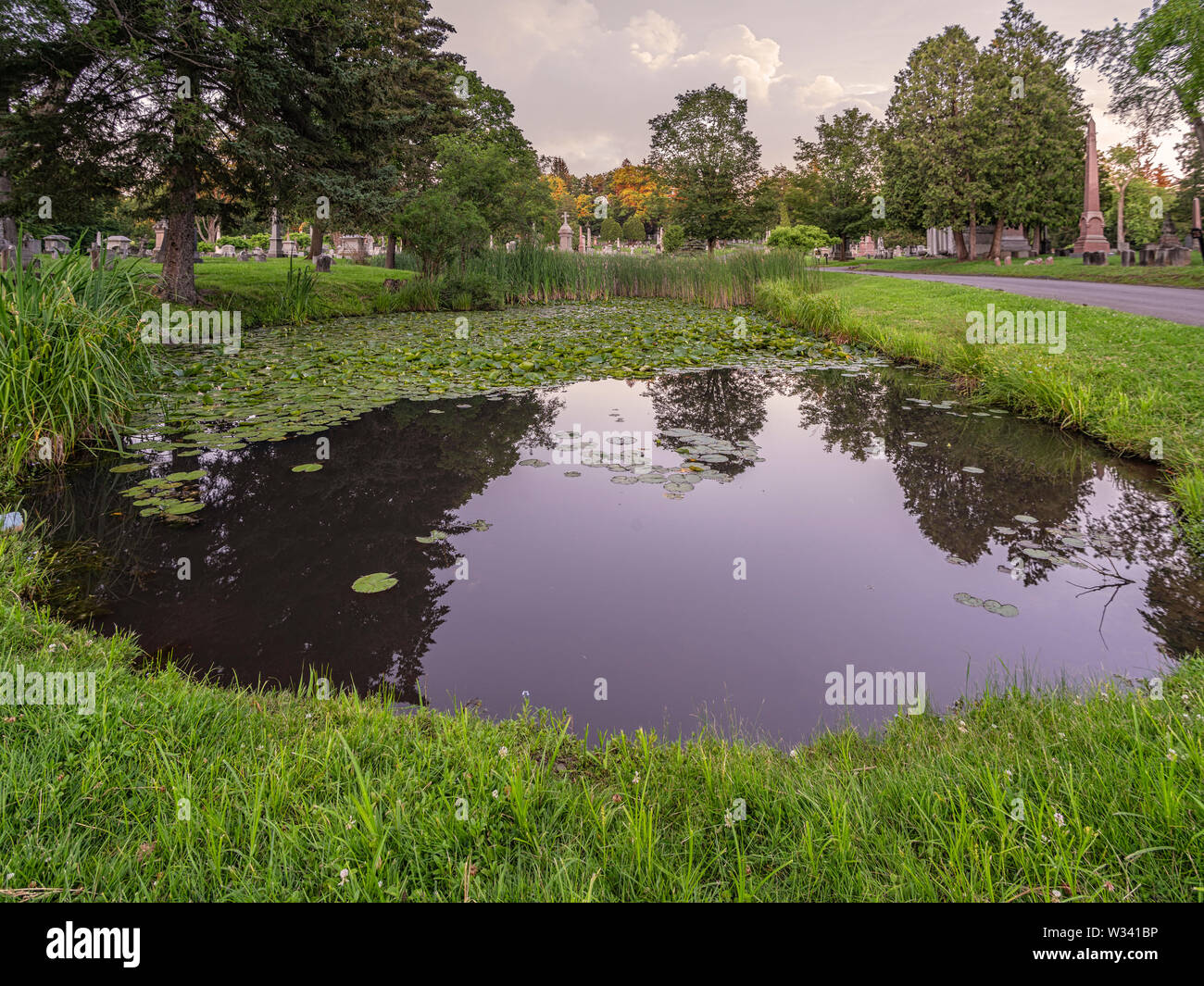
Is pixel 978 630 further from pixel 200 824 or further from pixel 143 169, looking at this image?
pixel 143 169

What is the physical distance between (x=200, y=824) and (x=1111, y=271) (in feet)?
→ 83.0

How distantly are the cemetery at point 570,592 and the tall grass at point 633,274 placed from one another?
17.7 feet

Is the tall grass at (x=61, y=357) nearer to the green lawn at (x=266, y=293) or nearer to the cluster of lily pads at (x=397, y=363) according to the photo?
the cluster of lily pads at (x=397, y=363)

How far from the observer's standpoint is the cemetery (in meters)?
1.70

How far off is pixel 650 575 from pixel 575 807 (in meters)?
1.92

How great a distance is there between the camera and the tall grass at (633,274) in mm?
17281

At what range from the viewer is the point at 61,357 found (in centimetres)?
505

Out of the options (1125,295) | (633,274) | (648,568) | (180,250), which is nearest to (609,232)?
(633,274)

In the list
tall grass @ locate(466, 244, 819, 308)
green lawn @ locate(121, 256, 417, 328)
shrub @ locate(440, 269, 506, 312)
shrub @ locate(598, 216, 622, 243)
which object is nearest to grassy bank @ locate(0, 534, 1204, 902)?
green lawn @ locate(121, 256, 417, 328)

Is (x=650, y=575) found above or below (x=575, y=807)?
above

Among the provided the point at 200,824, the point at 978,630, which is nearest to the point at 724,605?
the point at 978,630

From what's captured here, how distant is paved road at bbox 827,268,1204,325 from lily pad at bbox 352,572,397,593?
11.2m

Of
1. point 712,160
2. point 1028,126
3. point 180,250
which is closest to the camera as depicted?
point 180,250

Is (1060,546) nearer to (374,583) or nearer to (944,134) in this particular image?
(374,583)
